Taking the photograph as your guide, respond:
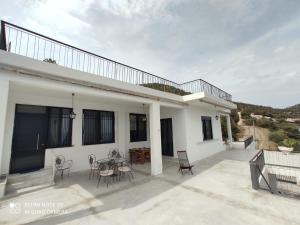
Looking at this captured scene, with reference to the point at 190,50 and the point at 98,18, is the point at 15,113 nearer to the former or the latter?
the point at 98,18

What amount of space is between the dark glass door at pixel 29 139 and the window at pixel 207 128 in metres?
8.93

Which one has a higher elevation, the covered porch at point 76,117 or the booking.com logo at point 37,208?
the covered porch at point 76,117

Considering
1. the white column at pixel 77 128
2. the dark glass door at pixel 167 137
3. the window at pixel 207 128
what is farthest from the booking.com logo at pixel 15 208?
the window at pixel 207 128

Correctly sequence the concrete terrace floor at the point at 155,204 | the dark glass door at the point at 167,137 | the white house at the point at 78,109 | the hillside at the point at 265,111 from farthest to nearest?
the hillside at the point at 265,111, the dark glass door at the point at 167,137, the white house at the point at 78,109, the concrete terrace floor at the point at 155,204

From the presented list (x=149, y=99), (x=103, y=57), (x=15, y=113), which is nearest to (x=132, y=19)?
(x=103, y=57)

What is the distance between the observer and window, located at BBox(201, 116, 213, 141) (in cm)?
1046

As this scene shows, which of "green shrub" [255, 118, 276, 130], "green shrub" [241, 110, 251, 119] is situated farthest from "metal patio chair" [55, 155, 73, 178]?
"green shrub" [241, 110, 251, 119]

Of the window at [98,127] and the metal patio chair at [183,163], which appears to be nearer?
the metal patio chair at [183,163]

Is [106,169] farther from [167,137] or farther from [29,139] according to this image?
[167,137]

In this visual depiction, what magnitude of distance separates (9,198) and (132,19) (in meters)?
6.88

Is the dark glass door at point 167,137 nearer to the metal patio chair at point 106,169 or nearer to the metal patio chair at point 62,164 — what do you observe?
the metal patio chair at point 106,169

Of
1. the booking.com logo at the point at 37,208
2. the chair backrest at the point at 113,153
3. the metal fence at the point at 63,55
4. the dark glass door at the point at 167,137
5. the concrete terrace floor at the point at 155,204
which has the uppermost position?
the metal fence at the point at 63,55

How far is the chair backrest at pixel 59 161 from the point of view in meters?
5.95

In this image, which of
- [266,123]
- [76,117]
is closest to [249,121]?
[266,123]
